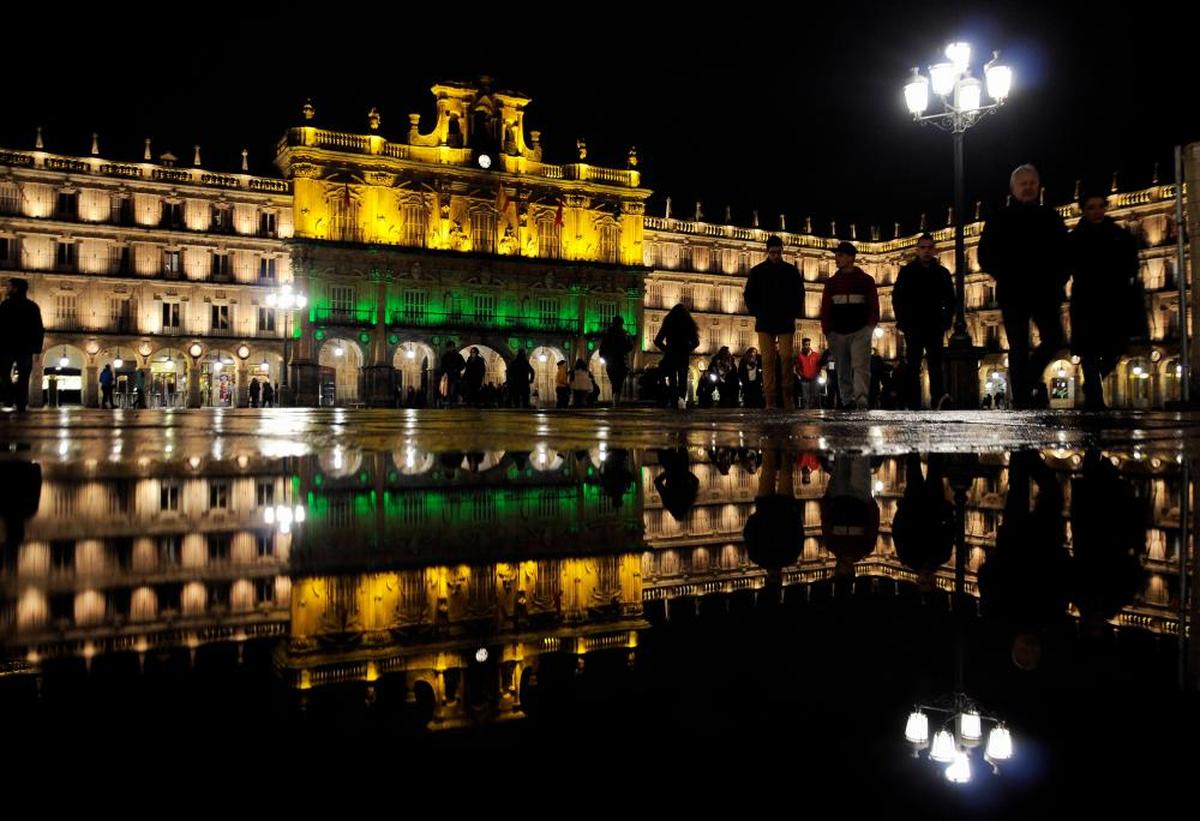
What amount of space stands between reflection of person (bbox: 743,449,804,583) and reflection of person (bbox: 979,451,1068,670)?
279mm

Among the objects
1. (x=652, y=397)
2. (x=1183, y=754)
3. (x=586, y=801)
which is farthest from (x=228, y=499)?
(x=652, y=397)

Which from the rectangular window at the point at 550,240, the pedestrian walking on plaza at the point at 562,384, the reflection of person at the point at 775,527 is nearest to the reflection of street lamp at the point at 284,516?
the reflection of person at the point at 775,527

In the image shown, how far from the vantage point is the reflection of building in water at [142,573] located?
3.25ft

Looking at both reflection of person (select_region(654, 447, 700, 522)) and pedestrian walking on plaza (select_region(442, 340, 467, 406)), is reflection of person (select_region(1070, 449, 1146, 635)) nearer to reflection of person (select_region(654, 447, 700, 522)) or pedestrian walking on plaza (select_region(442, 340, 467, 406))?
reflection of person (select_region(654, 447, 700, 522))

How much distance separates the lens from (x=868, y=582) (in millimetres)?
1312

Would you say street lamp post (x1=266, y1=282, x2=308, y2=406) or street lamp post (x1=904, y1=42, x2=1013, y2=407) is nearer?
street lamp post (x1=904, y1=42, x2=1013, y2=407)

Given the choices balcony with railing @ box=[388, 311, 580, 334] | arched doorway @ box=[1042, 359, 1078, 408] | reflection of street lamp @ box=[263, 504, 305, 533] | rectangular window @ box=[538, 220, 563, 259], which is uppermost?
rectangular window @ box=[538, 220, 563, 259]

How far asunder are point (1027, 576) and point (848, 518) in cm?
64

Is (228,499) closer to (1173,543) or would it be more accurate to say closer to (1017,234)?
(1173,543)

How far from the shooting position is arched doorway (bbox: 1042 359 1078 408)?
4828 centimetres

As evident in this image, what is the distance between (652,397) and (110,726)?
20.3 m

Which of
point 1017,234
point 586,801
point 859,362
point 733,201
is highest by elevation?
point 733,201

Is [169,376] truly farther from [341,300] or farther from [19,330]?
[19,330]

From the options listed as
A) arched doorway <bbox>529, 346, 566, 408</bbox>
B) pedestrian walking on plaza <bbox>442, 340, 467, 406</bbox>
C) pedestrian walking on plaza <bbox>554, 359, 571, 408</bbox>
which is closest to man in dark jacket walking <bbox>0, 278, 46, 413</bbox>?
pedestrian walking on plaza <bbox>554, 359, 571, 408</bbox>
